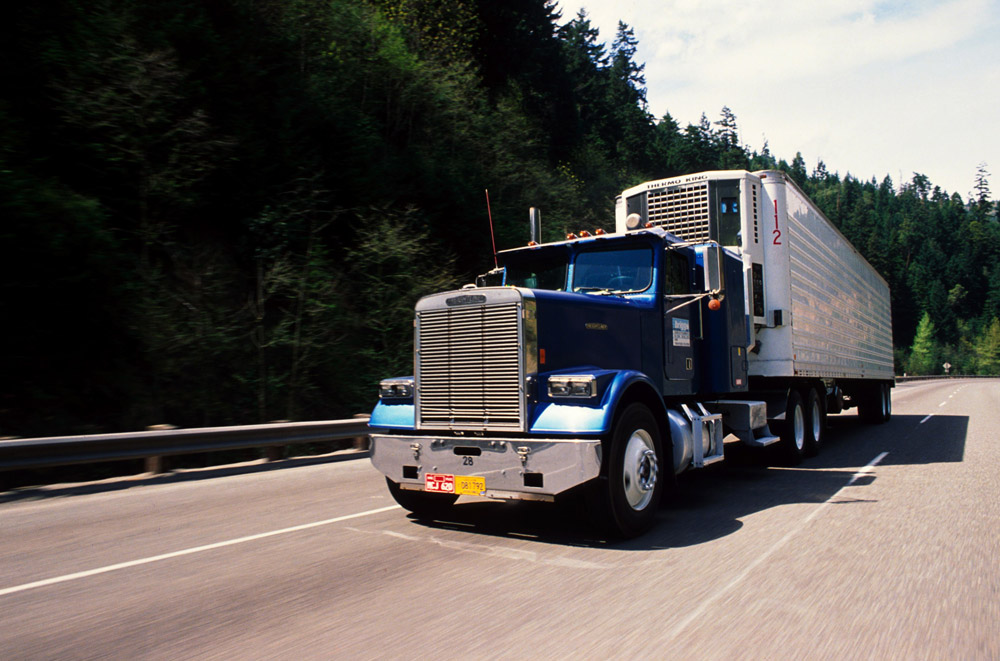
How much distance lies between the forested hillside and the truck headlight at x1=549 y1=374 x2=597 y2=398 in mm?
9320

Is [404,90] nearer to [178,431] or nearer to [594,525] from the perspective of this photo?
[178,431]

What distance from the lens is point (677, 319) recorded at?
7.70 meters

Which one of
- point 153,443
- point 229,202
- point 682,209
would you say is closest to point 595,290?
point 682,209

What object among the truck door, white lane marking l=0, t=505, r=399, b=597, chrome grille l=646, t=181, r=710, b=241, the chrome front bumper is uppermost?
Result: chrome grille l=646, t=181, r=710, b=241

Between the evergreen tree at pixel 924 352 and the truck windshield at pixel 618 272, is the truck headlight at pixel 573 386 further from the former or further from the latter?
the evergreen tree at pixel 924 352

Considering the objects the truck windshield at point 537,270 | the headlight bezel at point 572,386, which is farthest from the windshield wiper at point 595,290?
the headlight bezel at point 572,386

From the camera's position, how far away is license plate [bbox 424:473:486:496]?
19.0 feet

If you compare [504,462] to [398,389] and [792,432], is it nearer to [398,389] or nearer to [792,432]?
[398,389]

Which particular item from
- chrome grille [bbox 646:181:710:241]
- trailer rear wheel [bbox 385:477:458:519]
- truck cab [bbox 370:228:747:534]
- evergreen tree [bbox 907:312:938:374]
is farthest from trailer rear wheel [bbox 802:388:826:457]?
evergreen tree [bbox 907:312:938:374]

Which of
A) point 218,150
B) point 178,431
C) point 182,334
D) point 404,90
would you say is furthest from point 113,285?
point 404,90

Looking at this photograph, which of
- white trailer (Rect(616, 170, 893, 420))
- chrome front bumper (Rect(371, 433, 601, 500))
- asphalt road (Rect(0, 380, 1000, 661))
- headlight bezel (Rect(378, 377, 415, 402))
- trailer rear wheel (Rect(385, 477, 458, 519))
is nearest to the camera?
asphalt road (Rect(0, 380, 1000, 661))

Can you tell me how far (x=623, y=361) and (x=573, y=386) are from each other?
129 centimetres

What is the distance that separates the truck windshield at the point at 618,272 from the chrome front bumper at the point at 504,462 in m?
2.26

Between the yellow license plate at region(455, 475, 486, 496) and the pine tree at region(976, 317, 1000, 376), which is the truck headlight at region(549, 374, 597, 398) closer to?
the yellow license plate at region(455, 475, 486, 496)
